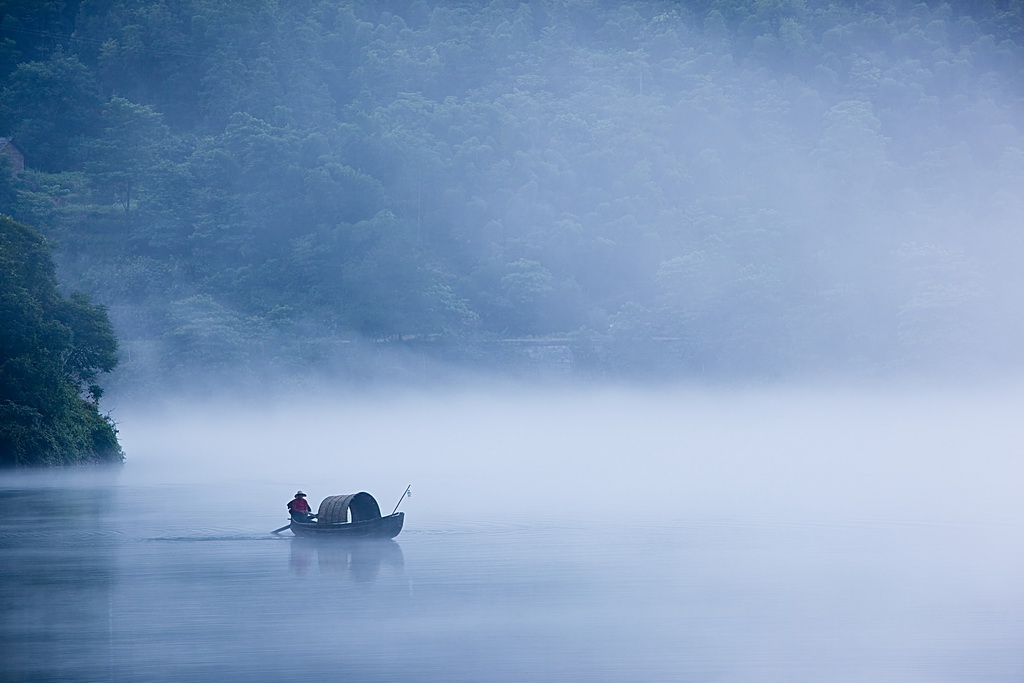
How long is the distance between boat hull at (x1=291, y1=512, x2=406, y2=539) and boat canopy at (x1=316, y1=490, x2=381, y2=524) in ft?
0.30

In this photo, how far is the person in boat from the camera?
18219 millimetres

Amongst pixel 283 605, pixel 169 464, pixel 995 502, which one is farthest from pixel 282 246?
pixel 283 605

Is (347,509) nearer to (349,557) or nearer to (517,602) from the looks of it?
(349,557)

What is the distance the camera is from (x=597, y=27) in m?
84.5

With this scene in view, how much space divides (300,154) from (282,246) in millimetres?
5310

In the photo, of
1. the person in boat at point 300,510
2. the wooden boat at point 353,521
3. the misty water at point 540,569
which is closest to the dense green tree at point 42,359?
the misty water at point 540,569

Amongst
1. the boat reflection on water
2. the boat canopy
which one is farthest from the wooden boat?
the boat reflection on water

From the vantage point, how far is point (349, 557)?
57.6 feet

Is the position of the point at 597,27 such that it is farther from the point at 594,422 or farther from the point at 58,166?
the point at 594,422

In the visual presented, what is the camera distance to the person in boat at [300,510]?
18219mm

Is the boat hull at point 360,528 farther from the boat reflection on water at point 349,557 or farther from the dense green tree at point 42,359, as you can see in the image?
the dense green tree at point 42,359

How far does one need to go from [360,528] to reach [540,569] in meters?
2.87

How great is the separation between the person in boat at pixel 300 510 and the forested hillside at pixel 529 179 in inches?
1193

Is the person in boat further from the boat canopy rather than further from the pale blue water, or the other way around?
the pale blue water
